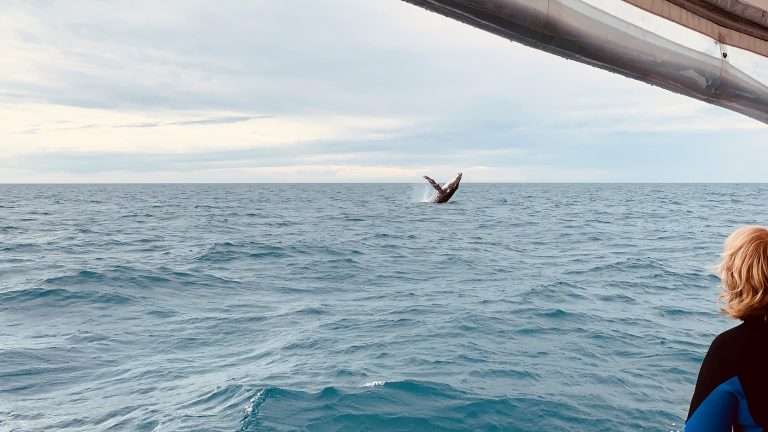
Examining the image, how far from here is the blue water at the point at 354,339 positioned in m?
7.80

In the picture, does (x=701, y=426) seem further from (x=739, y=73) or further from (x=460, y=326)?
(x=460, y=326)

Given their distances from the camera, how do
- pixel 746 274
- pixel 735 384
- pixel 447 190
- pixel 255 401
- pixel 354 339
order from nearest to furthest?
pixel 735 384, pixel 746 274, pixel 255 401, pixel 354 339, pixel 447 190

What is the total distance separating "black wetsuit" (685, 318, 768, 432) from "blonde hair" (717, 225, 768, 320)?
81mm

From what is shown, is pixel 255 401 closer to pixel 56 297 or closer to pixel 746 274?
pixel 746 274

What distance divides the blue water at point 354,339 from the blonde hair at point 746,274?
620 centimetres

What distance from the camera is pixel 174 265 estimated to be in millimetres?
21438

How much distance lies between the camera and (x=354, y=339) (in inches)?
432

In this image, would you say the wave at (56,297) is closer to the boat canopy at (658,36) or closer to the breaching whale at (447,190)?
the boat canopy at (658,36)

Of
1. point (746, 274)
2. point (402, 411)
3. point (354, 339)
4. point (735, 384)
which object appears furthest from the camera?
point (354, 339)

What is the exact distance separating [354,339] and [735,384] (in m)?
9.72

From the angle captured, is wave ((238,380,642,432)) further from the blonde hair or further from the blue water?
the blonde hair

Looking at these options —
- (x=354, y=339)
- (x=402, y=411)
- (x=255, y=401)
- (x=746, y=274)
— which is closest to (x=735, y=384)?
(x=746, y=274)

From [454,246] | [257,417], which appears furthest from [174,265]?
[257,417]

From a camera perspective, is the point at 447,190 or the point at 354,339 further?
the point at 447,190
